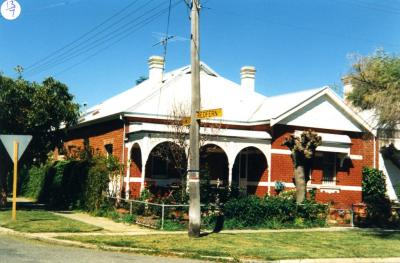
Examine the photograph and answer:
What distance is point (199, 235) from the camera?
49.8 feet

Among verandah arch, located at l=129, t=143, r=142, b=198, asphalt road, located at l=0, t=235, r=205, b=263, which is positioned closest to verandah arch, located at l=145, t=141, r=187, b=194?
verandah arch, located at l=129, t=143, r=142, b=198

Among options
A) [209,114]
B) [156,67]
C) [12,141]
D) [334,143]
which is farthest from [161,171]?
[209,114]


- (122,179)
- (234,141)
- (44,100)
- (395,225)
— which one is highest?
(44,100)

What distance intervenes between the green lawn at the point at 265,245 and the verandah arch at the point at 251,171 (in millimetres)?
7355

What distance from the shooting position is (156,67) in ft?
91.7

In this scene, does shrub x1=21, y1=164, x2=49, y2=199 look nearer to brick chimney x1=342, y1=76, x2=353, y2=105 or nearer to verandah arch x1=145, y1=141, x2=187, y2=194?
verandah arch x1=145, y1=141, x2=187, y2=194

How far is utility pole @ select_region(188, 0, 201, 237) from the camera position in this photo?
14930 millimetres

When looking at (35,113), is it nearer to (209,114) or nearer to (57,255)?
(209,114)

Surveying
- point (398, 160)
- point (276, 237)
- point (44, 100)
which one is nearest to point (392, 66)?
point (276, 237)

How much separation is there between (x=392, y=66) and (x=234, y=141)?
814 centimetres

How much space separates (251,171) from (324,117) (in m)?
4.16

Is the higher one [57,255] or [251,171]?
[251,171]

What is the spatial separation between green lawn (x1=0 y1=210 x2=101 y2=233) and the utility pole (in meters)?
3.10

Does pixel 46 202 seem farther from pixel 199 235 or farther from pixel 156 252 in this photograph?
pixel 156 252
